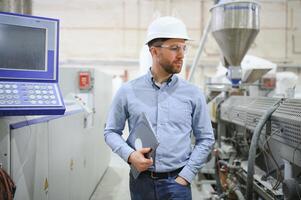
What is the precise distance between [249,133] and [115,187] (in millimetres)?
1885

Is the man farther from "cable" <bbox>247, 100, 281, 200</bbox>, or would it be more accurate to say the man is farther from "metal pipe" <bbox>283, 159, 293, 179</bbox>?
"metal pipe" <bbox>283, 159, 293, 179</bbox>

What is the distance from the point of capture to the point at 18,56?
1293 millimetres

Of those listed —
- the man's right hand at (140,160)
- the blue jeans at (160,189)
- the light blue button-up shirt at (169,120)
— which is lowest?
the blue jeans at (160,189)

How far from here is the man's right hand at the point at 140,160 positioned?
52.3 inches

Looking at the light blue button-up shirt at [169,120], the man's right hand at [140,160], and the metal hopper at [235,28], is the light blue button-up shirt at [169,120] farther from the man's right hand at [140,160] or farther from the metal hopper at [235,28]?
the metal hopper at [235,28]

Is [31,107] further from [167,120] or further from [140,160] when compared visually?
[167,120]

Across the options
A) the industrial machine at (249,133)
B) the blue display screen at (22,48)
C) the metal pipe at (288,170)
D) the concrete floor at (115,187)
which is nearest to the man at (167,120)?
the blue display screen at (22,48)

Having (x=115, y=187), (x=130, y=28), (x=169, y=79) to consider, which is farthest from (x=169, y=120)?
(x=130, y=28)

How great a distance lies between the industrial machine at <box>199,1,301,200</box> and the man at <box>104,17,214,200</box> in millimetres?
561

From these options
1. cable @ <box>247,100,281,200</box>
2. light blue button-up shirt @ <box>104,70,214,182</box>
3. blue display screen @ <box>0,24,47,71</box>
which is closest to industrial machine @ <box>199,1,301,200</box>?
cable @ <box>247,100,281,200</box>

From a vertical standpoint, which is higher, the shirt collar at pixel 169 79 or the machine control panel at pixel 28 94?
the shirt collar at pixel 169 79

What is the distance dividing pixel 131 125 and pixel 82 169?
4.45 feet

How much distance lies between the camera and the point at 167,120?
4.79 ft

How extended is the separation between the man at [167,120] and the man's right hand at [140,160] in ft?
0.07
